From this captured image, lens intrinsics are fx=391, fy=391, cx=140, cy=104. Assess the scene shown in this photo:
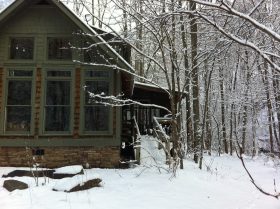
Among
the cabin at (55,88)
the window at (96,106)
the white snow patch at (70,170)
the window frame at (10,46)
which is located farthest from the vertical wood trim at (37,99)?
the white snow patch at (70,170)

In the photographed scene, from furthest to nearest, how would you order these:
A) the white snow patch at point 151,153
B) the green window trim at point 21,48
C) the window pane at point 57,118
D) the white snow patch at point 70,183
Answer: the white snow patch at point 151,153 < the green window trim at point 21,48 < the window pane at point 57,118 < the white snow patch at point 70,183

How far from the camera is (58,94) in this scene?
504 inches

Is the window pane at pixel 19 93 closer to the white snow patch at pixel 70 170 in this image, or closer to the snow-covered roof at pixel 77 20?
the snow-covered roof at pixel 77 20

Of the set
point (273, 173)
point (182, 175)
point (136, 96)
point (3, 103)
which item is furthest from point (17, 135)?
point (273, 173)

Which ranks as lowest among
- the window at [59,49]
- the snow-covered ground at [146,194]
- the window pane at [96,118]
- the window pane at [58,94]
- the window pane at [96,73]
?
the snow-covered ground at [146,194]

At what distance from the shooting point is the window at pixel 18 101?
41.6 feet

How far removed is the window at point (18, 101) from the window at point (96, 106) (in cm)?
186

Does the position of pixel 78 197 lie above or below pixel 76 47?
below

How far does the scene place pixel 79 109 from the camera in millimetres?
12664

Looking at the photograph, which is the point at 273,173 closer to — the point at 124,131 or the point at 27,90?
the point at 124,131

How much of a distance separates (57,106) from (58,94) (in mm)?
401

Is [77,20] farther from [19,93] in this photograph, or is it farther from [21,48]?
[19,93]

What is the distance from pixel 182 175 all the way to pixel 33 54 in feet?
20.8

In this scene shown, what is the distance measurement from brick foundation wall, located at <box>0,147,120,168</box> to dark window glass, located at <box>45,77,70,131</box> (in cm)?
74
